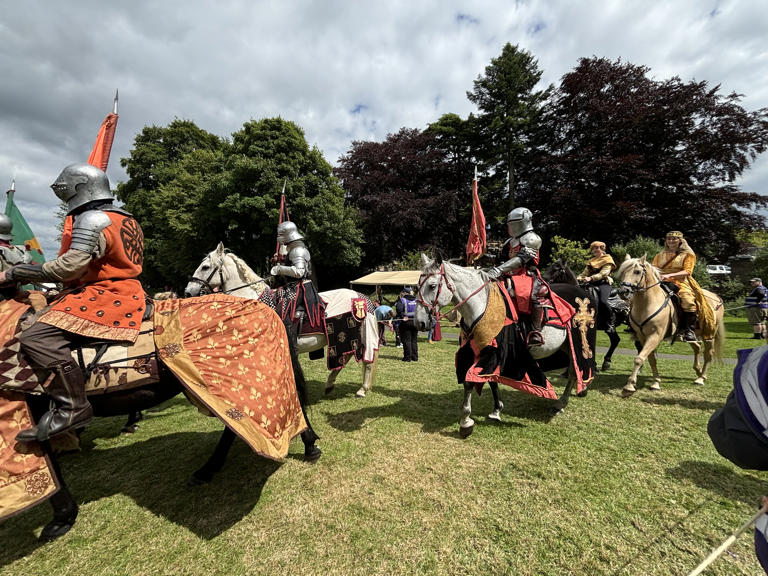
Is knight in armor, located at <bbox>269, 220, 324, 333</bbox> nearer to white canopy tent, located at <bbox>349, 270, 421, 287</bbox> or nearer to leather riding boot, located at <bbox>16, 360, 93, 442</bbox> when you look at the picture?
leather riding boot, located at <bbox>16, 360, 93, 442</bbox>

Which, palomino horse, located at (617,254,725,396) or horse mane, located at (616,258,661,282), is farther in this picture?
horse mane, located at (616,258,661,282)

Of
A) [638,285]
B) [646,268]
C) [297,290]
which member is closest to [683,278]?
[646,268]

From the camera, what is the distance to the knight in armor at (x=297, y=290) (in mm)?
4453

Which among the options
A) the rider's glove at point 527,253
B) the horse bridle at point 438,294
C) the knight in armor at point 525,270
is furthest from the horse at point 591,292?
the horse bridle at point 438,294

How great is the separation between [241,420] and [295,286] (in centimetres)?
256

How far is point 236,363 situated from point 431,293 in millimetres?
2278

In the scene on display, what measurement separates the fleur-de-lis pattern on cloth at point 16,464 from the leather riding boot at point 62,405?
8 cm

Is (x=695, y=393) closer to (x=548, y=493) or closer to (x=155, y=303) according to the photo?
(x=548, y=493)

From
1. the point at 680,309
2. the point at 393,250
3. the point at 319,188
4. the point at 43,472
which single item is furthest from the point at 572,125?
the point at 43,472

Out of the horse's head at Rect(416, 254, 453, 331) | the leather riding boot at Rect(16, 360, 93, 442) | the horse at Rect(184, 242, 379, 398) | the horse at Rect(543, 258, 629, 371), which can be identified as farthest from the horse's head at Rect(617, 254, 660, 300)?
the leather riding boot at Rect(16, 360, 93, 442)

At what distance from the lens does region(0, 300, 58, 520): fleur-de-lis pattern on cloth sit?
1.98 meters

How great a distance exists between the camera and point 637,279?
5238 millimetres

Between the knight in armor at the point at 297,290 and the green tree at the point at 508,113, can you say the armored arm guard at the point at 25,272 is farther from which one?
the green tree at the point at 508,113

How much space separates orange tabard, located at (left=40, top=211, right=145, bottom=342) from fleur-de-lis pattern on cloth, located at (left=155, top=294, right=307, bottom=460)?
0.76 feet
